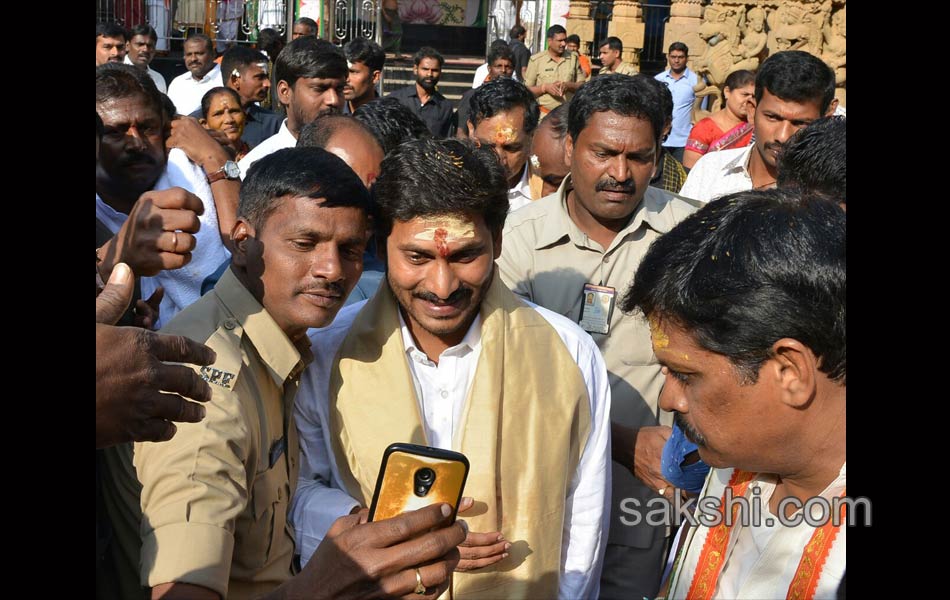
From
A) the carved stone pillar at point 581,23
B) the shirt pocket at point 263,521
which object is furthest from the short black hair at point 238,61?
the carved stone pillar at point 581,23

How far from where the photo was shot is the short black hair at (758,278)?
5.53 feet

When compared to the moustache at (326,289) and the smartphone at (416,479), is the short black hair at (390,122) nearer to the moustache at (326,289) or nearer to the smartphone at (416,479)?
the moustache at (326,289)

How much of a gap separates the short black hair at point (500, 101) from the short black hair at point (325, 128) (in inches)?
52.6

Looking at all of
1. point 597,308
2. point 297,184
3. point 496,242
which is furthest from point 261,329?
point 597,308

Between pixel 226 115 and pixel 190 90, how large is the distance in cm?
317

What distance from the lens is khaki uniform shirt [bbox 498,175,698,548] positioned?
128 inches

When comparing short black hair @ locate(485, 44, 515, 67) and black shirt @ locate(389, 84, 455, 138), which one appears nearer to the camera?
black shirt @ locate(389, 84, 455, 138)

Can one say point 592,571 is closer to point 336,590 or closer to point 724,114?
point 336,590

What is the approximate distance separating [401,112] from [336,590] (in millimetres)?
2524

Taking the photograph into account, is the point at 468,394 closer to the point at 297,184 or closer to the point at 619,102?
the point at 297,184

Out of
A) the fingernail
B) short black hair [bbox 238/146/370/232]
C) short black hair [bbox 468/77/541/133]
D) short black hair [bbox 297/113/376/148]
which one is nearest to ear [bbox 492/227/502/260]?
short black hair [bbox 238/146/370/232]

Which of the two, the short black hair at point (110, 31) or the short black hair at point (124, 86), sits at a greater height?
the short black hair at point (110, 31)

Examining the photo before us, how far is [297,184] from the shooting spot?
2418 millimetres

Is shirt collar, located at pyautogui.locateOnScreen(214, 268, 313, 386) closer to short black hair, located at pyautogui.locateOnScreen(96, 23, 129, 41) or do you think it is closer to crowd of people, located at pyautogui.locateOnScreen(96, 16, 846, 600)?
crowd of people, located at pyautogui.locateOnScreen(96, 16, 846, 600)
